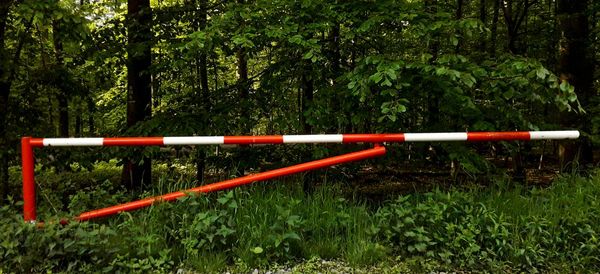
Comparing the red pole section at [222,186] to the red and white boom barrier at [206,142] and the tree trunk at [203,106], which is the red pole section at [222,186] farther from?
the tree trunk at [203,106]

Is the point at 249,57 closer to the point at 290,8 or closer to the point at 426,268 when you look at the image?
the point at 290,8

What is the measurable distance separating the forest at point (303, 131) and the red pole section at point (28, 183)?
10 centimetres

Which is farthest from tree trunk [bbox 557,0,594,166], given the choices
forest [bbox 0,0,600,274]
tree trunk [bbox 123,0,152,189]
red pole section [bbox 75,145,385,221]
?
tree trunk [bbox 123,0,152,189]

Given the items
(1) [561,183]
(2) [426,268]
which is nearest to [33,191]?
(2) [426,268]

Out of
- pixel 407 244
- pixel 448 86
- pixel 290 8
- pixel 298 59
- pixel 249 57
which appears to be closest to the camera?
pixel 407 244

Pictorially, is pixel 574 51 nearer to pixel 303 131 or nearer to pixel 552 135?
pixel 552 135

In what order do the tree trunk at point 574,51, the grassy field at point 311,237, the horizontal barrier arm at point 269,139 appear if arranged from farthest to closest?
1. the tree trunk at point 574,51
2. the horizontal barrier arm at point 269,139
3. the grassy field at point 311,237

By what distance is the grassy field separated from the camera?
328 cm

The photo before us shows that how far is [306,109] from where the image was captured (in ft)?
17.7

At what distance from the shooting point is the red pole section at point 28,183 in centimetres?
364

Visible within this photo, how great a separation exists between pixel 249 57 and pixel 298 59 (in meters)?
0.89

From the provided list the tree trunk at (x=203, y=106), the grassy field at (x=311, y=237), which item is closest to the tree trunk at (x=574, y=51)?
the grassy field at (x=311, y=237)

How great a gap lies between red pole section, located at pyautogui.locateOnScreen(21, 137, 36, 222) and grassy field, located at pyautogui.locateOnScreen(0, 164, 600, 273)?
0.37 feet

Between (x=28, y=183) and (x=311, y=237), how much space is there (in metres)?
2.57
